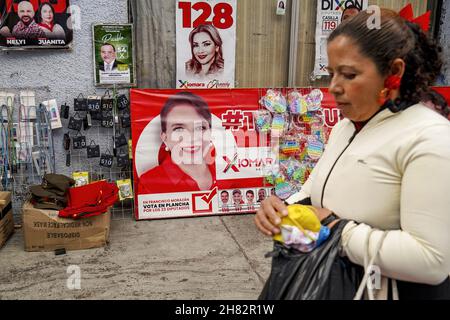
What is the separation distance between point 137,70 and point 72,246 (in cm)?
223

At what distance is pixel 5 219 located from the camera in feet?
14.3

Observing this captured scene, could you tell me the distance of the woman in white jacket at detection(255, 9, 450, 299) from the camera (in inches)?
47.8

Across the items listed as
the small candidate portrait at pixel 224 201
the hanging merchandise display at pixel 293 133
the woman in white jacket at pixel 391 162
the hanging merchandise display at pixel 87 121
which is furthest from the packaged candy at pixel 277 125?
the woman in white jacket at pixel 391 162

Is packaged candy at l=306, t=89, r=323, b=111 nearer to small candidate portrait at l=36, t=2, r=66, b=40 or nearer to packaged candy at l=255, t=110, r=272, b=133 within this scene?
packaged candy at l=255, t=110, r=272, b=133

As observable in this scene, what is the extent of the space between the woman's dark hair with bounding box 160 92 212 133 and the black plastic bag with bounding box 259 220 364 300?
3710 millimetres

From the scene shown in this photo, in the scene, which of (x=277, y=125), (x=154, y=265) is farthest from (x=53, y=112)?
(x=277, y=125)

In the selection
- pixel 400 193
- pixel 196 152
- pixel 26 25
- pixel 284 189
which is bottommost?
pixel 284 189

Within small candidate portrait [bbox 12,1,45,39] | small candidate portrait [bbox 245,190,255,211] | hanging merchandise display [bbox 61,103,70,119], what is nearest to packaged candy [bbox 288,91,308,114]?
small candidate portrait [bbox 245,190,255,211]

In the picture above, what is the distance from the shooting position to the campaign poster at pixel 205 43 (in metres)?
5.12

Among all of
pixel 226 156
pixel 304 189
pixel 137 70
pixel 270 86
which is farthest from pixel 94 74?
pixel 304 189

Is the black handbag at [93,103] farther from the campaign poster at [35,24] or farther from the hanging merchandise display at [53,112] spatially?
the campaign poster at [35,24]

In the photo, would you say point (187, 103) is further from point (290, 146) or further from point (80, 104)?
point (290, 146)

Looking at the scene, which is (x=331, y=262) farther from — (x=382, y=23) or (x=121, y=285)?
(x=121, y=285)

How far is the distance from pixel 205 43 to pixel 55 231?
2.81 metres
